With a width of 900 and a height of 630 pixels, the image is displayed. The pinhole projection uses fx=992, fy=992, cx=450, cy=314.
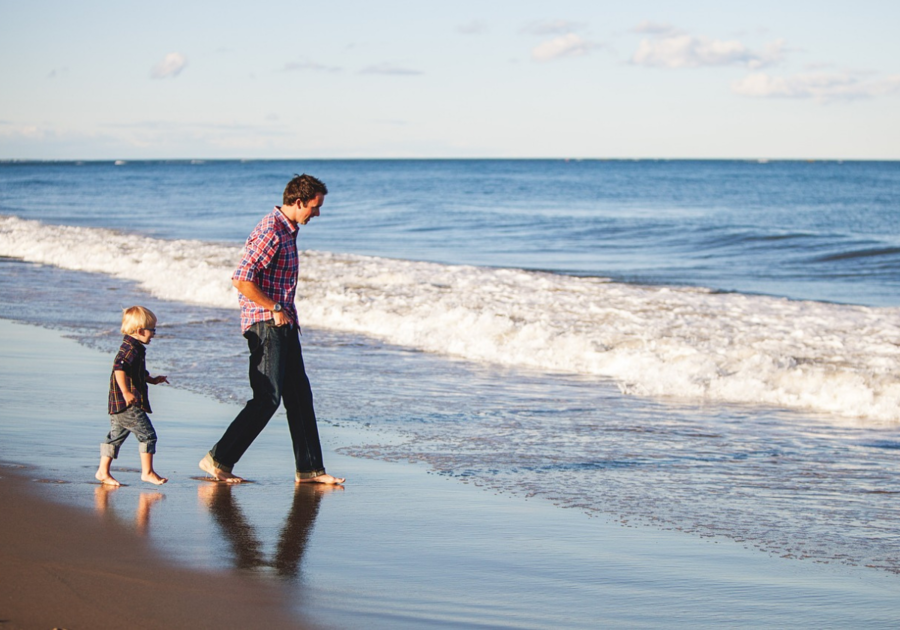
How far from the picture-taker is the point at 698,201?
5306 centimetres

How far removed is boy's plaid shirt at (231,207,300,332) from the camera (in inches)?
206

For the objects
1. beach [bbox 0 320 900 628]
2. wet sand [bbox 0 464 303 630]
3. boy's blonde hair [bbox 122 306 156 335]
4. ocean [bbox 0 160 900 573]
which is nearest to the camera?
wet sand [bbox 0 464 303 630]

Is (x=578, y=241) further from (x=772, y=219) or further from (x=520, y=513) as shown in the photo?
(x=520, y=513)

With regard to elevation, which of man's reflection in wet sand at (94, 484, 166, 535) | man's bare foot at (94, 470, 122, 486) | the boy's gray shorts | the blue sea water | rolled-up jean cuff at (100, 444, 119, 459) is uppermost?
the blue sea water

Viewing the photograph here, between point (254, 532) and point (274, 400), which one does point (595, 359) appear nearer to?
point (274, 400)

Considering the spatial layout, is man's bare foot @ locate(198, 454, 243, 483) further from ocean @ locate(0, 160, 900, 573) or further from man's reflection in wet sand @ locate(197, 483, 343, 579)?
ocean @ locate(0, 160, 900, 573)

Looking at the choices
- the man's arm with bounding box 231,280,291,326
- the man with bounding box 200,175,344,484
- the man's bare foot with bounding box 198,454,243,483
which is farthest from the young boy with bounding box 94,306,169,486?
the man's arm with bounding box 231,280,291,326

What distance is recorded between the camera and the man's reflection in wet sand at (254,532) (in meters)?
4.19

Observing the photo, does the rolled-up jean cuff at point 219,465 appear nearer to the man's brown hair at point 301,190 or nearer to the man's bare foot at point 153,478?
the man's bare foot at point 153,478

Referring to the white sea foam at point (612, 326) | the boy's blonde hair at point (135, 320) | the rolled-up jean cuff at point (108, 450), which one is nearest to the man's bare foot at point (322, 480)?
the rolled-up jean cuff at point (108, 450)

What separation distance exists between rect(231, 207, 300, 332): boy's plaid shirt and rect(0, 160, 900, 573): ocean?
1481 mm

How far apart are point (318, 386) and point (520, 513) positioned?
3.92 metres

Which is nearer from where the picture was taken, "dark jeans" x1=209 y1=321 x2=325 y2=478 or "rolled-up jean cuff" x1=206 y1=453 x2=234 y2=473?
"dark jeans" x1=209 y1=321 x2=325 y2=478

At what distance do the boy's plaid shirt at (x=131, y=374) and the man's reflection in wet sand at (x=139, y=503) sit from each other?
41cm
